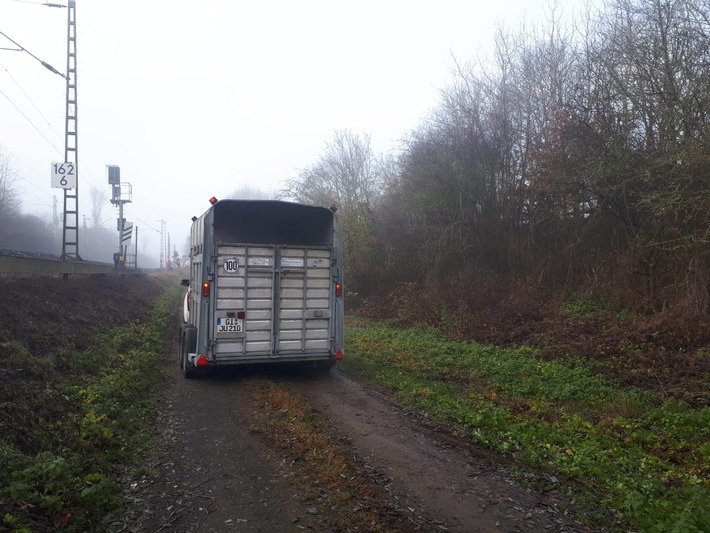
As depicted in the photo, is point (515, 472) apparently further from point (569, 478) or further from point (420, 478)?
point (420, 478)

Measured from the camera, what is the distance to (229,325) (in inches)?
350

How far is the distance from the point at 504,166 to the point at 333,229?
1216cm

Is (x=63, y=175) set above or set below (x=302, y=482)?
above

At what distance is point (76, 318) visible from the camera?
1246 cm

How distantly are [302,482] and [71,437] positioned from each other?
288 centimetres

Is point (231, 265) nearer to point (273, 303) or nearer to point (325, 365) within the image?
point (273, 303)

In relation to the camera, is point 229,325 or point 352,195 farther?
point 352,195

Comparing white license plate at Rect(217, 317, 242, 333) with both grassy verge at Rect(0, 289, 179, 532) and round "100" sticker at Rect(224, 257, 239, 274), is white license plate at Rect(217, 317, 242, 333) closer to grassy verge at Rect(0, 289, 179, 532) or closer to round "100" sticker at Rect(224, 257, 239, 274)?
round "100" sticker at Rect(224, 257, 239, 274)

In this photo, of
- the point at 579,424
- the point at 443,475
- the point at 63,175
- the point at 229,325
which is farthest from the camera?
the point at 63,175

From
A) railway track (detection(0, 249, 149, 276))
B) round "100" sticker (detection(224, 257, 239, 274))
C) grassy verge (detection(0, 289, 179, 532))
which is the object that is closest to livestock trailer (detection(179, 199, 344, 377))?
round "100" sticker (detection(224, 257, 239, 274))

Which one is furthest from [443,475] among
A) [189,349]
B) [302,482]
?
[189,349]

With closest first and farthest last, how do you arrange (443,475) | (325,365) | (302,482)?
1. (302,482)
2. (443,475)
3. (325,365)

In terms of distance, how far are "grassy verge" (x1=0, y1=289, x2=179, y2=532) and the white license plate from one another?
5.12 feet

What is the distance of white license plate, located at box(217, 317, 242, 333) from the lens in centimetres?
883
